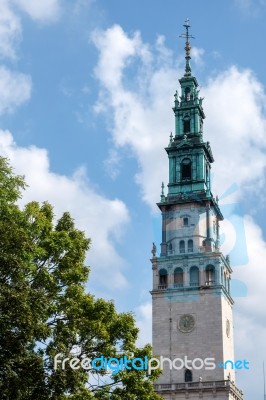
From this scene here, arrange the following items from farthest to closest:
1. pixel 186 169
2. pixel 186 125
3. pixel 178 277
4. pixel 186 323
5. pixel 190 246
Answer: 1. pixel 186 125
2. pixel 186 169
3. pixel 190 246
4. pixel 178 277
5. pixel 186 323

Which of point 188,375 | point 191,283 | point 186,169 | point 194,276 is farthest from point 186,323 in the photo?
point 186,169

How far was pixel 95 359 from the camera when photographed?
34281mm

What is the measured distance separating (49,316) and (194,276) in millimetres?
52992

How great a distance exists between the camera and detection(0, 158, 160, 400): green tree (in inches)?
1208

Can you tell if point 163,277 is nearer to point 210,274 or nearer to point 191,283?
point 191,283

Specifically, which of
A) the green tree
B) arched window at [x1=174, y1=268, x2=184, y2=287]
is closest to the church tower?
arched window at [x1=174, y1=268, x2=184, y2=287]

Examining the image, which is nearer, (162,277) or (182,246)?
(162,277)

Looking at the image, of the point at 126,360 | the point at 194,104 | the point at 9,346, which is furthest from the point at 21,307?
the point at 194,104

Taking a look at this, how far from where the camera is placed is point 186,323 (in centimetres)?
8181

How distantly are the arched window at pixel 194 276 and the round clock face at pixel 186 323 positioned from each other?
4.24m

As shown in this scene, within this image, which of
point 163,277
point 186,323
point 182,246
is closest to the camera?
point 186,323

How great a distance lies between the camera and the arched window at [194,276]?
84.3 m

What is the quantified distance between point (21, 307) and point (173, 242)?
191 ft

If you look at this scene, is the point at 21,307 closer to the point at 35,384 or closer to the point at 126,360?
the point at 35,384
